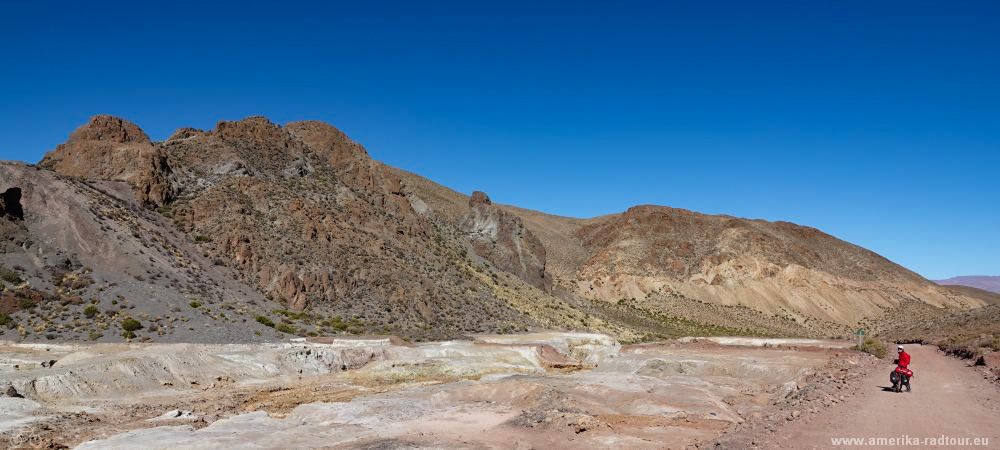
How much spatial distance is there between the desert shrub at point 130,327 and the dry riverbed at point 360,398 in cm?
325

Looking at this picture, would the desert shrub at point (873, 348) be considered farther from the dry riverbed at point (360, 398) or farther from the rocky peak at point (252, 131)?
the rocky peak at point (252, 131)

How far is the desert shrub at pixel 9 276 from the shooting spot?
31.3m

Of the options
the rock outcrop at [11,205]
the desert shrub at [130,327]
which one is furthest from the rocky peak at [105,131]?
the desert shrub at [130,327]

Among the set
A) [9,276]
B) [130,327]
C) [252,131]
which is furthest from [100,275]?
[252,131]

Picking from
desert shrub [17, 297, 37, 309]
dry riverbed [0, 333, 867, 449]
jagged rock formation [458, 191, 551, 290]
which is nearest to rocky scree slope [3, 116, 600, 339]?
desert shrub [17, 297, 37, 309]

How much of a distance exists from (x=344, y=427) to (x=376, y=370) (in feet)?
41.0

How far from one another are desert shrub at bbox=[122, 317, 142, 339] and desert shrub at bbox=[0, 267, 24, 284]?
619 centimetres

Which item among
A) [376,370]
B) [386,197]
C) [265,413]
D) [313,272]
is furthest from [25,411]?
[386,197]

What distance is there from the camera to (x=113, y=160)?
4894 cm

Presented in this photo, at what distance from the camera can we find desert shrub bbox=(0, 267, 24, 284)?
1231 inches

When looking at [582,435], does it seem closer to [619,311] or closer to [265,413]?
[265,413]

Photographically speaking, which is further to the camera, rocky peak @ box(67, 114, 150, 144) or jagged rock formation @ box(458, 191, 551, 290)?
jagged rock formation @ box(458, 191, 551, 290)

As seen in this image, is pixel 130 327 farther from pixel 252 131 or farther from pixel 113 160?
pixel 252 131

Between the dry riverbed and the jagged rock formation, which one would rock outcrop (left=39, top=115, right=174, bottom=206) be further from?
the jagged rock formation
